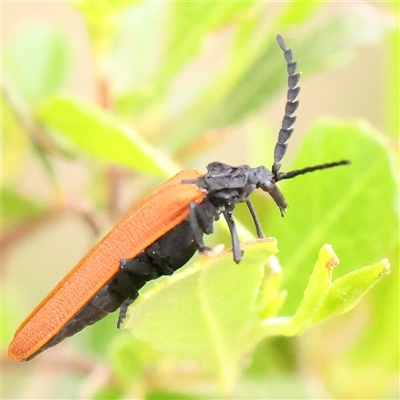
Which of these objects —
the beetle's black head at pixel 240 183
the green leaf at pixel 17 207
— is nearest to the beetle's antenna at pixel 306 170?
the beetle's black head at pixel 240 183

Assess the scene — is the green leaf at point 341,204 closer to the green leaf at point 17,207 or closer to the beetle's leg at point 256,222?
the beetle's leg at point 256,222

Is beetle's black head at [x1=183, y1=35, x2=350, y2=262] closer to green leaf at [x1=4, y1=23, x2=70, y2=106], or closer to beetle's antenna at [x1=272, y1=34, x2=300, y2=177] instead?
beetle's antenna at [x1=272, y1=34, x2=300, y2=177]

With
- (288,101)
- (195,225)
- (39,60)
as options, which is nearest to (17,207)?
(39,60)

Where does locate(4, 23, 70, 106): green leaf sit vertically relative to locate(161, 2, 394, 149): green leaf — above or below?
above

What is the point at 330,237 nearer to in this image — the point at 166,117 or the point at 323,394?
the point at 323,394

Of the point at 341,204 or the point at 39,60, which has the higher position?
the point at 39,60

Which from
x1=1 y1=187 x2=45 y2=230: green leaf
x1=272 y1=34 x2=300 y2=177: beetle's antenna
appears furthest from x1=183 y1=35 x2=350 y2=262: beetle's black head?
x1=1 y1=187 x2=45 y2=230: green leaf

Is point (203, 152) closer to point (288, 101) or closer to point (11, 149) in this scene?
point (288, 101)

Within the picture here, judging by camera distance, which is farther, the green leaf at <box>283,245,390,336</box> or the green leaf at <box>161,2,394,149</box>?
the green leaf at <box>161,2,394,149</box>

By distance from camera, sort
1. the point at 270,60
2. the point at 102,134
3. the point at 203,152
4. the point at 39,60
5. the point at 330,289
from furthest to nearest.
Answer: the point at 39,60 → the point at 203,152 → the point at 270,60 → the point at 102,134 → the point at 330,289
